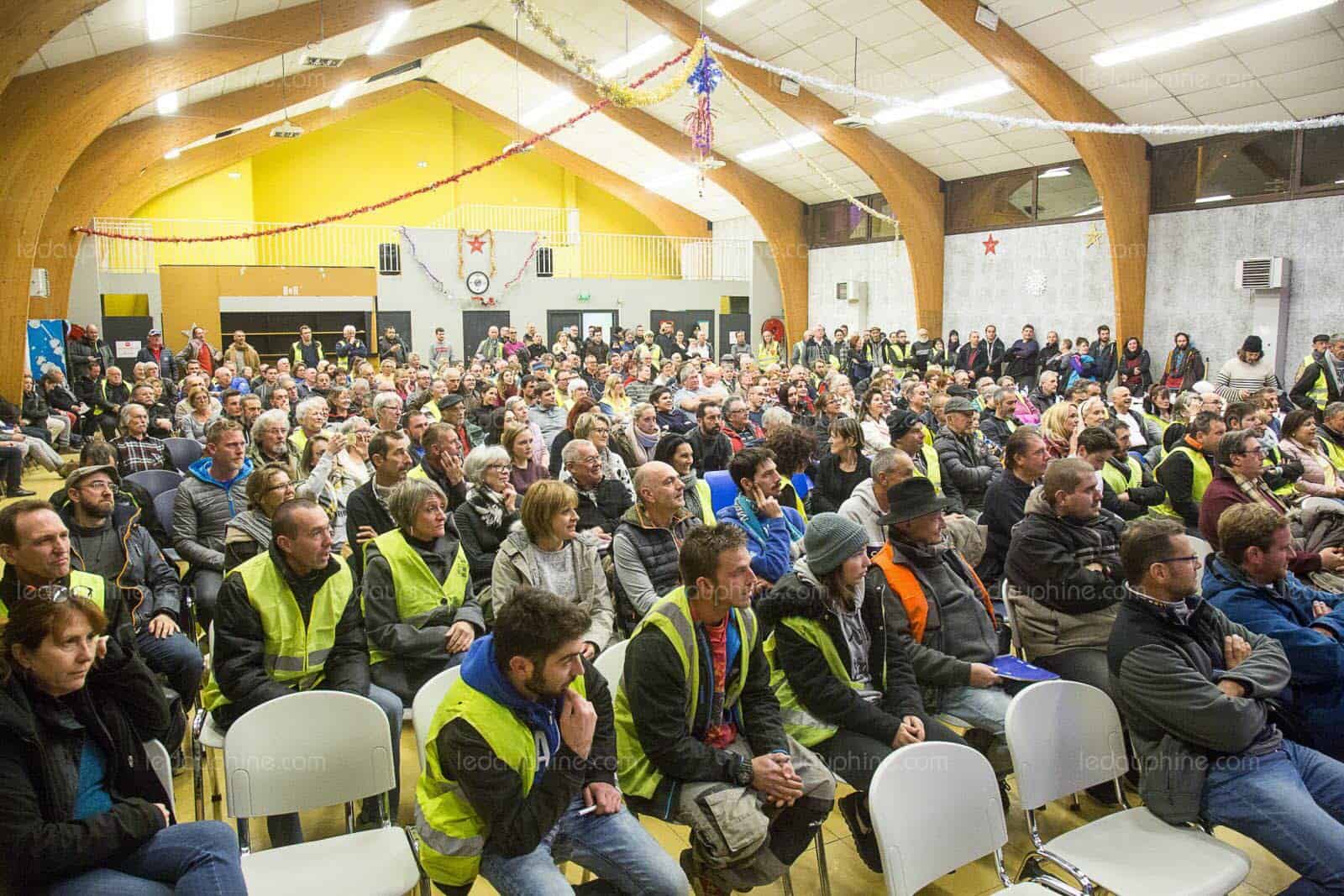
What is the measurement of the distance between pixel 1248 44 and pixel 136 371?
11.6m

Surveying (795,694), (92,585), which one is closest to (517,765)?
(795,694)

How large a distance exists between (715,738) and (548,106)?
1650cm

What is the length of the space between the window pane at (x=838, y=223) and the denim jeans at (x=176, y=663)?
15.4 m

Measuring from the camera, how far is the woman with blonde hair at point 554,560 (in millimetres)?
3195

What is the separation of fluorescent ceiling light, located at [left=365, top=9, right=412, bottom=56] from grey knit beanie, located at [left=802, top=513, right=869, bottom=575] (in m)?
10.9

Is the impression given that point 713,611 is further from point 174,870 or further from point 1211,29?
point 1211,29

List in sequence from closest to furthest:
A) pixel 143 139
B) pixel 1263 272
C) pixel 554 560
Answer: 1. pixel 554 560
2. pixel 1263 272
3. pixel 143 139

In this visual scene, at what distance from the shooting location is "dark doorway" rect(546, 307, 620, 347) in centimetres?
1694

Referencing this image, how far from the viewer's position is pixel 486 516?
3.79 m

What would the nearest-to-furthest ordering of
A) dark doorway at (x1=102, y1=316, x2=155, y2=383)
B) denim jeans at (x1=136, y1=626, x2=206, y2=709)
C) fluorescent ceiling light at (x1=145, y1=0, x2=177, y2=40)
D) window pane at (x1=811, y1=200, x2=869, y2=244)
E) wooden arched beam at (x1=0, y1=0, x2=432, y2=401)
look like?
denim jeans at (x1=136, y1=626, x2=206, y2=709) < fluorescent ceiling light at (x1=145, y1=0, x2=177, y2=40) < wooden arched beam at (x1=0, y1=0, x2=432, y2=401) < dark doorway at (x1=102, y1=316, x2=155, y2=383) < window pane at (x1=811, y1=200, x2=869, y2=244)

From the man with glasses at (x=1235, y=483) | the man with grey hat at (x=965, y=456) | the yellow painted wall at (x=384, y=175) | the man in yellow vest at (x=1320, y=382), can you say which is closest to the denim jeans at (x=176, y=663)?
the man with grey hat at (x=965, y=456)

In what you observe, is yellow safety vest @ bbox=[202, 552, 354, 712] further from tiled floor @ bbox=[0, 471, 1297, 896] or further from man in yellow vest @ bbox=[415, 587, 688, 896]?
man in yellow vest @ bbox=[415, 587, 688, 896]

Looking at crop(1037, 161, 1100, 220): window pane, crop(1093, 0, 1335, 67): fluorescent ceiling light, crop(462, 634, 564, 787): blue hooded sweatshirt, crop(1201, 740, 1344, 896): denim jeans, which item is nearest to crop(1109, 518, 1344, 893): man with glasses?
crop(1201, 740, 1344, 896): denim jeans

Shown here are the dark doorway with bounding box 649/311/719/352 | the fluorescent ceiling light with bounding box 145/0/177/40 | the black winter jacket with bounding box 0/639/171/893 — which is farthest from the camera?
the dark doorway with bounding box 649/311/719/352
